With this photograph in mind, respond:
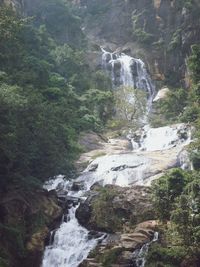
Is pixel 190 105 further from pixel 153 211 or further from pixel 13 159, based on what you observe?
pixel 13 159

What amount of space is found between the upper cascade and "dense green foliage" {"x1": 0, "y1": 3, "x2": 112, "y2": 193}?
150 inches

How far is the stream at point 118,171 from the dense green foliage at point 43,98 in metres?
2.38

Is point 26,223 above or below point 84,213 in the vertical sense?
below

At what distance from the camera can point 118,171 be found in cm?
3136

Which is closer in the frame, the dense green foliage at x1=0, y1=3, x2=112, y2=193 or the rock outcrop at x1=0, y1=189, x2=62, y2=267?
the rock outcrop at x1=0, y1=189, x2=62, y2=267

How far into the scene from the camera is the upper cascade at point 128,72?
2182 inches

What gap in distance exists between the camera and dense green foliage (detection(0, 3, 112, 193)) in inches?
897

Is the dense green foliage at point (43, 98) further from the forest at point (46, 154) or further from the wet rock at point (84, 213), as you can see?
the wet rock at point (84, 213)

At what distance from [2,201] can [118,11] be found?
50.9m

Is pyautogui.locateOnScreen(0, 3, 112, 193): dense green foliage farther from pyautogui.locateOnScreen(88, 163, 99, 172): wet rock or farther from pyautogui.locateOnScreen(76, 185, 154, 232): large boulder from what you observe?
pyautogui.locateOnScreen(76, 185, 154, 232): large boulder

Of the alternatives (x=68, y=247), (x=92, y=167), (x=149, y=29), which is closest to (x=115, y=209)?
(x=68, y=247)

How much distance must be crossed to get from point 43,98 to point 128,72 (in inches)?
1003

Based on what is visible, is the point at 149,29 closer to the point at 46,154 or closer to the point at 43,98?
the point at 43,98

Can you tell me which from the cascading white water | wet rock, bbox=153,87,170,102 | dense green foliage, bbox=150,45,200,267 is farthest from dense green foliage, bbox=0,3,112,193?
dense green foliage, bbox=150,45,200,267
